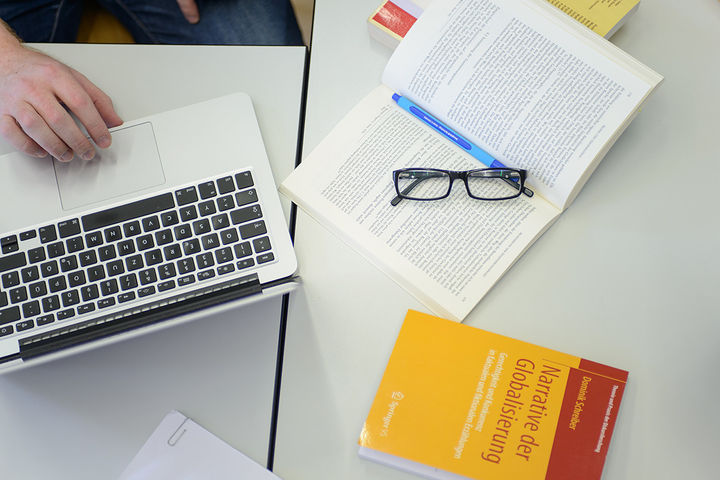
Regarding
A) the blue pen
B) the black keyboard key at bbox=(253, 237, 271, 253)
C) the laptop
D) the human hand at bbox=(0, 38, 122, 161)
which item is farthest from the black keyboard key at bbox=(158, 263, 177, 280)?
the blue pen

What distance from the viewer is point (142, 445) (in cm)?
76

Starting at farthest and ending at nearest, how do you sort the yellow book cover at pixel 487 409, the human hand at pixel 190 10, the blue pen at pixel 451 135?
the human hand at pixel 190 10, the blue pen at pixel 451 135, the yellow book cover at pixel 487 409

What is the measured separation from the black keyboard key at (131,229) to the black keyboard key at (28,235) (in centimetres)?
11

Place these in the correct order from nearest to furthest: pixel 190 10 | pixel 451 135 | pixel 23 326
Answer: pixel 23 326, pixel 451 135, pixel 190 10

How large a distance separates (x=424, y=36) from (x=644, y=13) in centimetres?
35

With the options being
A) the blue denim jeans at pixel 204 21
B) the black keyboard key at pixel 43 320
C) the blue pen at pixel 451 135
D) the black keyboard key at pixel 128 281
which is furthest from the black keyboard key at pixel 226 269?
the blue denim jeans at pixel 204 21

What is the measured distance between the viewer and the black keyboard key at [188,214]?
29.6 inches

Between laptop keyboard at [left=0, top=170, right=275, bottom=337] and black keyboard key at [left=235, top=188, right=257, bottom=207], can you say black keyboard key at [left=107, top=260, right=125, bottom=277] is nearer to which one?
laptop keyboard at [left=0, top=170, right=275, bottom=337]

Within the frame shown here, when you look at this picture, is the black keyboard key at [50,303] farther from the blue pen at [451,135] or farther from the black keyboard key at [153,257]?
the blue pen at [451,135]

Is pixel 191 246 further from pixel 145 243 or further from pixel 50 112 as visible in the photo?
pixel 50 112

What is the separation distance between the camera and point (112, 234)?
75cm

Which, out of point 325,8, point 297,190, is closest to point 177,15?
point 325,8

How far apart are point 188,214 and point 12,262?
0.22 m

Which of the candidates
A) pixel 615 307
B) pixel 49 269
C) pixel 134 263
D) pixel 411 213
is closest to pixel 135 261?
pixel 134 263
